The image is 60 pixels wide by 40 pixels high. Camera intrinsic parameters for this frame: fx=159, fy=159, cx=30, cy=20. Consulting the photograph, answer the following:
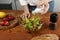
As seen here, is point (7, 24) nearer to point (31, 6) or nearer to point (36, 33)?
point (36, 33)

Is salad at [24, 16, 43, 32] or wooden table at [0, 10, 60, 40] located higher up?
salad at [24, 16, 43, 32]

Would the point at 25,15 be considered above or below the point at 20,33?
above

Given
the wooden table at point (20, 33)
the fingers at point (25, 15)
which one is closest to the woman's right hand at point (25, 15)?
the fingers at point (25, 15)

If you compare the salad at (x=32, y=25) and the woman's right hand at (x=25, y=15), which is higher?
the woman's right hand at (x=25, y=15)

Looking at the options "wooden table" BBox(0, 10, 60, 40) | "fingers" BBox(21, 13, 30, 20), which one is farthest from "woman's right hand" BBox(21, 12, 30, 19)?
"wooden table" BBox(0, 10, 60, 40)

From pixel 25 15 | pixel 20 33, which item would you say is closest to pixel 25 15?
pixel 25 15

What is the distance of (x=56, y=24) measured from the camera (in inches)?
50.4

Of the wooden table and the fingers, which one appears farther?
the fingers

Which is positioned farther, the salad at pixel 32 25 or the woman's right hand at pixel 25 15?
the woman's right hand at pixel 25 15

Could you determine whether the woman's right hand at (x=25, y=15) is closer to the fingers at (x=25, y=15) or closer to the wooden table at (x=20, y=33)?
the fingers at (x=25, y=15)

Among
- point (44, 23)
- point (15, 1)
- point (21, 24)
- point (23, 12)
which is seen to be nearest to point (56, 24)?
point (44, 23)

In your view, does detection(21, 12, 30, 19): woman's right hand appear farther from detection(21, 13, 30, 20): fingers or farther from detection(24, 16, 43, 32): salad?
detection(24, 16, 43, 32): salad

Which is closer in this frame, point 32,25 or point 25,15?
point 32,25

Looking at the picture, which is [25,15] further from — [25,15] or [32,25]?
[32,25]
